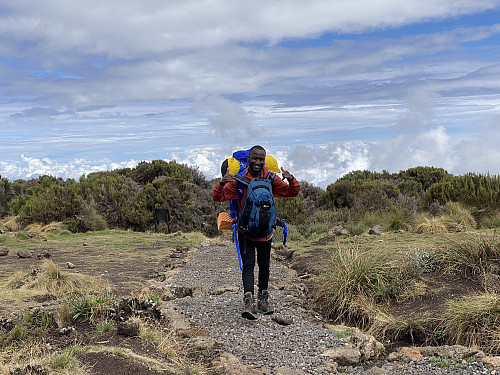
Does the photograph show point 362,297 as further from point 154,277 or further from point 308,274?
point 154,277

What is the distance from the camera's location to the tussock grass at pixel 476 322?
15.7 feet

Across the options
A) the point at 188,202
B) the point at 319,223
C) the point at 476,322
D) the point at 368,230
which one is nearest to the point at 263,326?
the point at 476,322

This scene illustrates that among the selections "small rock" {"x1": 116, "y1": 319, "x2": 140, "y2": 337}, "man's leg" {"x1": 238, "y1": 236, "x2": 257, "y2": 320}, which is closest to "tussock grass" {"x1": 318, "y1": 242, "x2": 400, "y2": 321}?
"man's leg" {"x1": 238, "y1": 236, "x2": 257, "y2": 320}

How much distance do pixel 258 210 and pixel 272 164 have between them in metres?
0.83

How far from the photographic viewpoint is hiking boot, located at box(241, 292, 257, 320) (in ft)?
18.6

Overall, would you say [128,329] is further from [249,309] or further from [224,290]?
[224,290]

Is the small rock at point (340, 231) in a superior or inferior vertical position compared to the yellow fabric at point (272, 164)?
inferior

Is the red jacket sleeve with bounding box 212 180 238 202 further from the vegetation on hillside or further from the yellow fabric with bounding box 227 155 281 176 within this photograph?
the vegetation on hillside

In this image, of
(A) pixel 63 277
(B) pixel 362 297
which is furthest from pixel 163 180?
(B) pixel 362 297

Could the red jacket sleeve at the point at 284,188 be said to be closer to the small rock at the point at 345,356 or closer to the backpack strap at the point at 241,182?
the backpack strap at the point at 241,182

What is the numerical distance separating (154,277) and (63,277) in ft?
6.27

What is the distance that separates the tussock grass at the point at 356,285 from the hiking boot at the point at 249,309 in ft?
→ 3.77

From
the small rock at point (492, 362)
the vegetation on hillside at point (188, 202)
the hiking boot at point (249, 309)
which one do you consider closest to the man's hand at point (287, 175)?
the hiking boot at point (249, 309)

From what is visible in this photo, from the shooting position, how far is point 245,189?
222 inches
